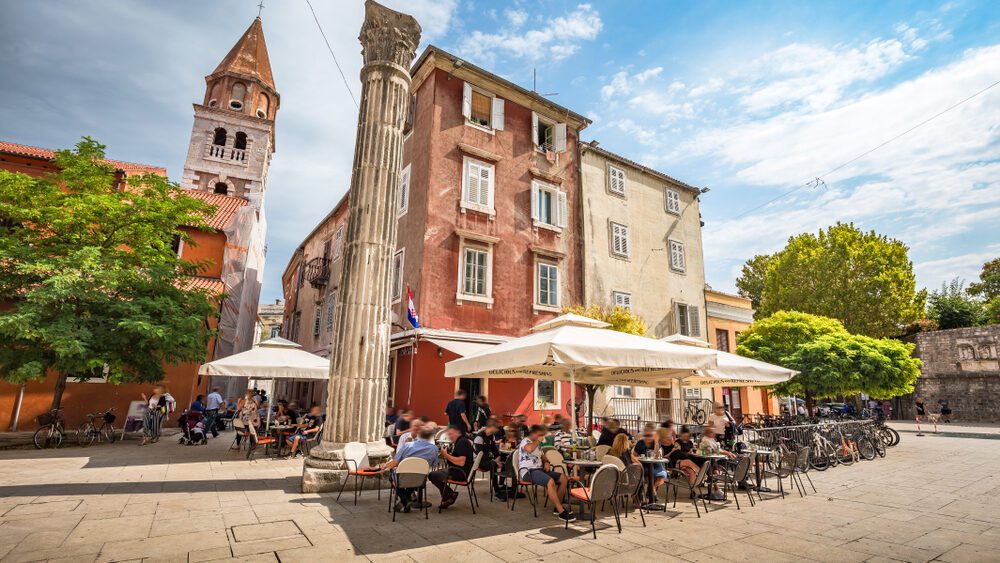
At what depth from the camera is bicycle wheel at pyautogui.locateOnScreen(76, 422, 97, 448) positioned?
42.3 ft

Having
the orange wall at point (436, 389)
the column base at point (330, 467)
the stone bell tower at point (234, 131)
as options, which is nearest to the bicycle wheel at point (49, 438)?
the orange wall at point (436, 389)

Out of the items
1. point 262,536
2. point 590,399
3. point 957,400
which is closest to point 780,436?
point 590,399

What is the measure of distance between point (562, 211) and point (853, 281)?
23.6m

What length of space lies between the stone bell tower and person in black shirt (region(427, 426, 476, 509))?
29.1 m

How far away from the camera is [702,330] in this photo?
21250mm

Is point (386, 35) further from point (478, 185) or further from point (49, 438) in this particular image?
point (49, 438)

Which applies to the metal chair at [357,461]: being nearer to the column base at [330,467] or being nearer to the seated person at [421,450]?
the column base at [330,467]

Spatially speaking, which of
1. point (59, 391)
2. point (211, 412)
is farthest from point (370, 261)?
point (211, 412)

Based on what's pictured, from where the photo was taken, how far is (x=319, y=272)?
24.2 meters

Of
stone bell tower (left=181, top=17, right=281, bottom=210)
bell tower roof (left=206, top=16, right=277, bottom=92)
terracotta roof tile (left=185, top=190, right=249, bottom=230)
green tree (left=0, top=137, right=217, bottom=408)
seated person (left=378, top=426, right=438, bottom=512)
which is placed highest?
bell tower roof (left=206, top=16, right=277, bottom=92)

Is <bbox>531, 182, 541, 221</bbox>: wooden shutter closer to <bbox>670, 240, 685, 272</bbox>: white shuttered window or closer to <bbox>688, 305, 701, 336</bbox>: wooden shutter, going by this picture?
<bbox>670, 240, 685, 272</bbox>: white shuttered window

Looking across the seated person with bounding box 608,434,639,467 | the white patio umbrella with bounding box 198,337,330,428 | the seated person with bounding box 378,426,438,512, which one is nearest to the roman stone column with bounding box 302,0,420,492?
the seated person with bounding box 378,426,438,512

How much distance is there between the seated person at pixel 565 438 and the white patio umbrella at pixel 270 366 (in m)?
5.28

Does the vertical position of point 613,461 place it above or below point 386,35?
below
